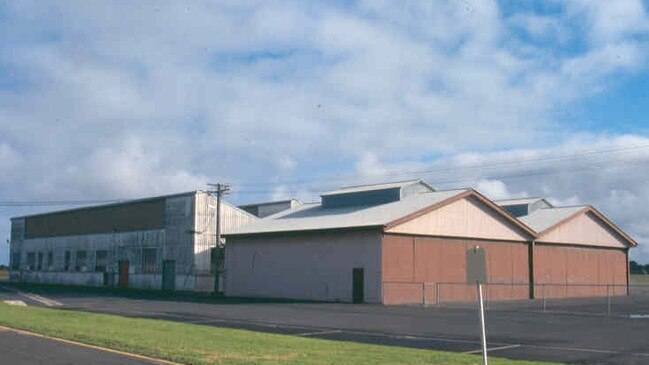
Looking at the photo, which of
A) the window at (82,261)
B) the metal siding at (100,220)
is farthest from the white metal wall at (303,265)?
the window at (82,261)

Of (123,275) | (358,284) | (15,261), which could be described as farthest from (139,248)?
(15,261)

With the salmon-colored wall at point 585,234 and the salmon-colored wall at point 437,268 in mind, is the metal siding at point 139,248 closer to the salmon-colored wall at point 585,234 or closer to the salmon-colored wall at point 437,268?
the salmon-colored wall at point 437,268

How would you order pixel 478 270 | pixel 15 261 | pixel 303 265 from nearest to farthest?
pixel 478 270
pixel 303 265
pixel 15 261

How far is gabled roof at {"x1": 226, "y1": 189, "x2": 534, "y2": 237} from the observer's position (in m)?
45.2

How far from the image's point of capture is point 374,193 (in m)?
52.0

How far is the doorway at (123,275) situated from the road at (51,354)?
49.8 metres

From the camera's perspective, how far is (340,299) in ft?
149

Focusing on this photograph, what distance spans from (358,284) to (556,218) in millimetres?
22136

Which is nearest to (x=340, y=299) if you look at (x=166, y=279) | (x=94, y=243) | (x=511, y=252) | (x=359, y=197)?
(x=359, y=197)

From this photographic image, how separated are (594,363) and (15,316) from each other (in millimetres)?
18791

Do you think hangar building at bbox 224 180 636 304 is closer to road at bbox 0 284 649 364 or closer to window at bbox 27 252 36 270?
road at bbox 0 284 649 364

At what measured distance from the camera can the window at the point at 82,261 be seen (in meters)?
72.7

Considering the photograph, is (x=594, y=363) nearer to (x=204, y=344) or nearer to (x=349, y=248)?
(x=204, y=344)

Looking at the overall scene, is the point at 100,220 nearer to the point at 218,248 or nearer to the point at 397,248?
the point at 218,248
